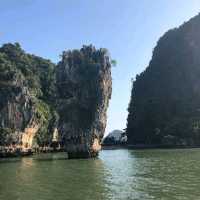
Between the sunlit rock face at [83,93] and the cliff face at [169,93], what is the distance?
53.9m

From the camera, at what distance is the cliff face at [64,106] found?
81.5 meters

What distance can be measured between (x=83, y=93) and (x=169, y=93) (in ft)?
293

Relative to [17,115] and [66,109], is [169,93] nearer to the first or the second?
[66,109]

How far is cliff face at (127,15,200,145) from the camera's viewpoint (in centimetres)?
15312

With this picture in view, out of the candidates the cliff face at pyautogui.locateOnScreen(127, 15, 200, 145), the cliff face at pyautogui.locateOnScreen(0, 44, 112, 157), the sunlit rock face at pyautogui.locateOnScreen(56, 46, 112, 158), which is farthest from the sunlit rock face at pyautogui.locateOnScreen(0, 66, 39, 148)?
the cliff face at pyautogui.locateOnScreen(127, 15, 200, 145)

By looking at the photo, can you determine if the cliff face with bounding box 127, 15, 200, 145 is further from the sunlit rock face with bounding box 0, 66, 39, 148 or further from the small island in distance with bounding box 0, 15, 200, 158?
the sunlit rock face with bounding box 0, 66, 39, 148

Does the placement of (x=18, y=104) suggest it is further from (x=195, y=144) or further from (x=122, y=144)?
(x=122, y=144)

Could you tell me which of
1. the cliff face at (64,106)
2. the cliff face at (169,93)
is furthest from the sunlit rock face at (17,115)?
the cliff face at (169,93)

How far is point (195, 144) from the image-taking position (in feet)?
456

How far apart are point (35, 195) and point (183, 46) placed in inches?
6284

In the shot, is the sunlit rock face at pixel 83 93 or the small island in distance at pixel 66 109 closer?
the small island in distance at pixel 66 109

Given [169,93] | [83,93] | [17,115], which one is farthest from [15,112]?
[169,93]

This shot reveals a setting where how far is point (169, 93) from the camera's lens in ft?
580

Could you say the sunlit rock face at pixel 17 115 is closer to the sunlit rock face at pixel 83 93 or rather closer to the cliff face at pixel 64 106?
the cliff face at pixel 64 106
